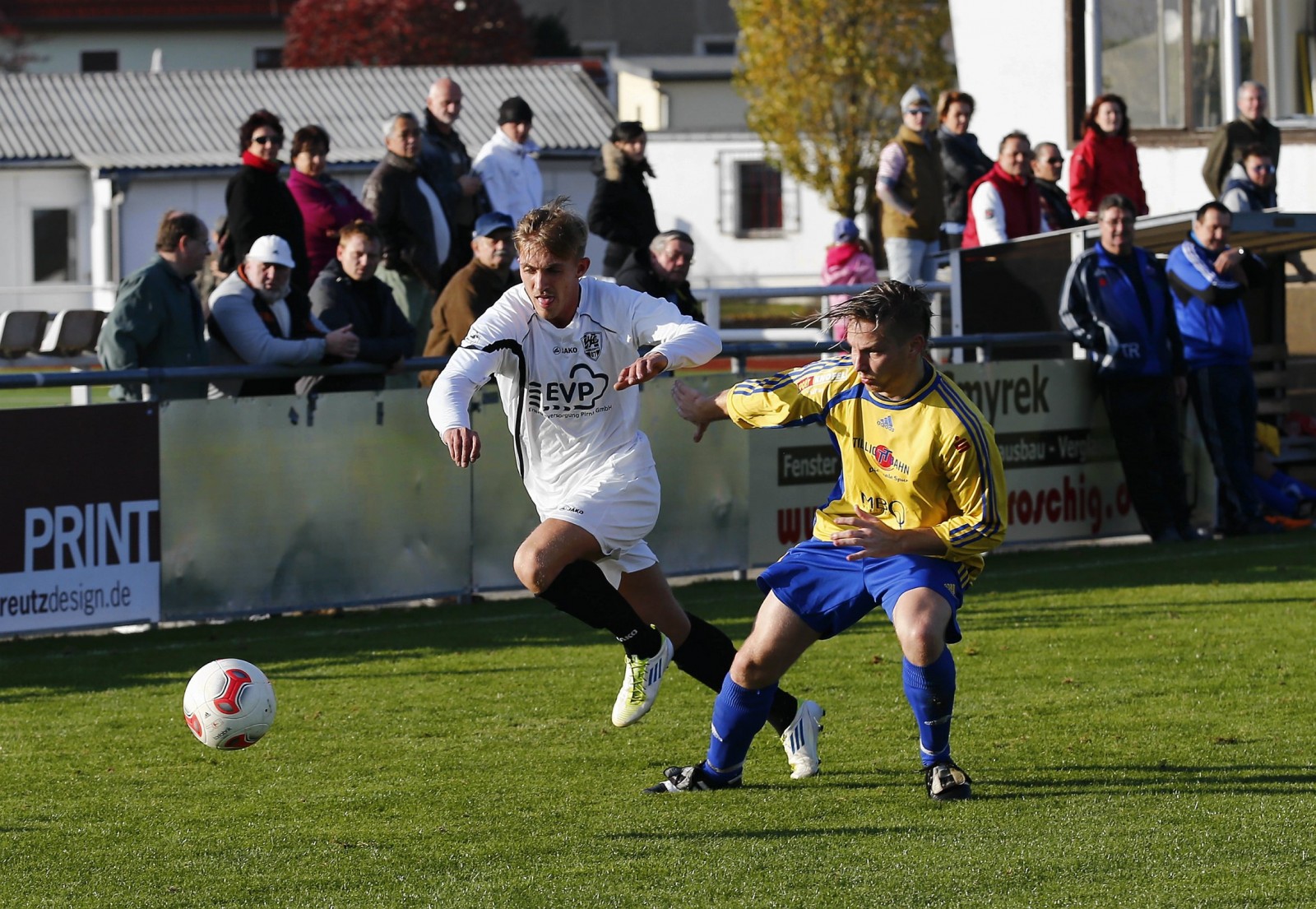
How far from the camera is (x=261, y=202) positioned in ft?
35.6

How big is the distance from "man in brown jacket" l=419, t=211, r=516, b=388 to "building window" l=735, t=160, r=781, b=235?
33449 millimetres

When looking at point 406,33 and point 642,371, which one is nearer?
point 642,371

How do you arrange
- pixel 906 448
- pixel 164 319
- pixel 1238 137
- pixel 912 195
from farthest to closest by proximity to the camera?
pixel 1238 137 → pixel 912 195 → pixel 164 319 → pixel 906 448

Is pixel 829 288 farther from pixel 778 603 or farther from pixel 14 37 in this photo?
pixel 14 37

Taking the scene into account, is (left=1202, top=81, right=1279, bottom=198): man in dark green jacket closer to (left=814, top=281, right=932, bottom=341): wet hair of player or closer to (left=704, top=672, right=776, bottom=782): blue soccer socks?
(left=814, top=281, right=932, bottom=341): wet hair of player

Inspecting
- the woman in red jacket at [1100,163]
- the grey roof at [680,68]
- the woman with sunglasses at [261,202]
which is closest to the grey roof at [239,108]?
the grey roof at [680,68]

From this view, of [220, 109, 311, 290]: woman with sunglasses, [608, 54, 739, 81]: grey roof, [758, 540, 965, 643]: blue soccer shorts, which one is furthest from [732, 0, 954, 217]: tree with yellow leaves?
[758, 540, 965, 643]: blue soccer shorts

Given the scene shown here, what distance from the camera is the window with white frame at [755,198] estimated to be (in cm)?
4350

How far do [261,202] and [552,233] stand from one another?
197 inches

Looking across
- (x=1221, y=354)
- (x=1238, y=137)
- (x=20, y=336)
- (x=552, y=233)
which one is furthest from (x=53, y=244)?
(x=552, y=233)

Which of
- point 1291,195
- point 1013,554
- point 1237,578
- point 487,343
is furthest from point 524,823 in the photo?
point 1291,195

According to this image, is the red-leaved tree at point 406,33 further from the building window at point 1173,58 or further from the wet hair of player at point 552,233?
the wet hair of player at point 552,233

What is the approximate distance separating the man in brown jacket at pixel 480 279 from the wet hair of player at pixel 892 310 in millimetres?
4986

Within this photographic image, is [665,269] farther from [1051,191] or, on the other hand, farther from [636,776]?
[636,776]
